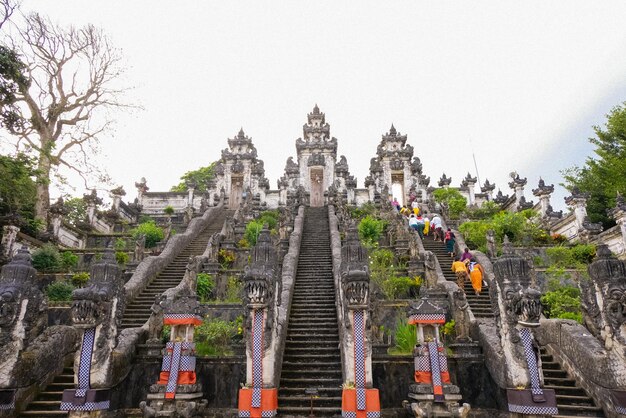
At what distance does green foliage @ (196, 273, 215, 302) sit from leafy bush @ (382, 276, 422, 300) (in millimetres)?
5382

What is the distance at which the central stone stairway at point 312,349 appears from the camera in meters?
6.97

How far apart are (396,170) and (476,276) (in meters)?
18.4

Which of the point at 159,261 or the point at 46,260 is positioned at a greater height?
the point at 46,260

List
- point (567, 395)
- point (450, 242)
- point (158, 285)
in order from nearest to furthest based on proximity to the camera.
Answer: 1. point (567, 395)
2. point (158, 285)
3. point (450, 242)

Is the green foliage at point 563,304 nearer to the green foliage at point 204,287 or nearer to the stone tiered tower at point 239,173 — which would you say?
the green foliage at point 204,287

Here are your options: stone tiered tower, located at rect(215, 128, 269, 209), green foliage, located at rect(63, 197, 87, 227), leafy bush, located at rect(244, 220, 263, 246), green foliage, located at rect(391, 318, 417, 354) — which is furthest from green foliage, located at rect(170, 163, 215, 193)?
green foliage, located at rect(391, 318, 417, 354)

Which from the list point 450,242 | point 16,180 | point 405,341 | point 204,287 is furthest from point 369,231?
point 16,180

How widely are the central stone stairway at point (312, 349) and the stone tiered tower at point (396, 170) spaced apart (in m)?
16.3

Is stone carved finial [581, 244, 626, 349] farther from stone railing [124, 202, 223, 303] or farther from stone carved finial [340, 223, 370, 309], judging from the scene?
stone railing [124, 202, 223, 303]

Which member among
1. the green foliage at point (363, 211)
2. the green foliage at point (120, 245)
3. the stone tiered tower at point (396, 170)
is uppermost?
the stone tiered tower at point (396, 170)

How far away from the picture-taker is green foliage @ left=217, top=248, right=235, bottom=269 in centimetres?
1384

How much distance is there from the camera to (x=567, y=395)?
688 centimetres

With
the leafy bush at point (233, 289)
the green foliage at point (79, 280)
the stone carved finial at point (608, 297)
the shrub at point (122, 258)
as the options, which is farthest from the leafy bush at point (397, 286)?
the shrub at point (122, 258)

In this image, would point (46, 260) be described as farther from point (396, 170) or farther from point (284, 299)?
point (396, 170)
